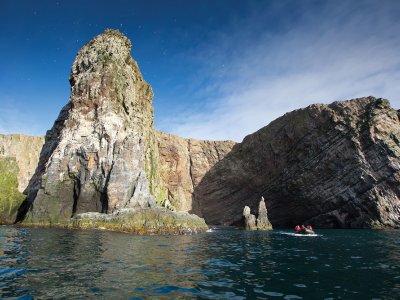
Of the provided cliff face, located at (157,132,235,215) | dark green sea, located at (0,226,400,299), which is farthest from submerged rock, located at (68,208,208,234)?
cliff face, located at (157,132,235,215)

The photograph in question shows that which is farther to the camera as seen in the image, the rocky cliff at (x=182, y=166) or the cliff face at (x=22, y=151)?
the cliff face at (x=22, y=151)

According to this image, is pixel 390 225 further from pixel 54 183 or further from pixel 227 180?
pixel 54 183

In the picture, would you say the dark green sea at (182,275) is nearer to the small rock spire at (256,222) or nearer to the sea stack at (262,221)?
the small rock spire at (256,222)

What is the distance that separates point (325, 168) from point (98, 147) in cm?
4628

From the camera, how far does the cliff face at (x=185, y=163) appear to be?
95000mm

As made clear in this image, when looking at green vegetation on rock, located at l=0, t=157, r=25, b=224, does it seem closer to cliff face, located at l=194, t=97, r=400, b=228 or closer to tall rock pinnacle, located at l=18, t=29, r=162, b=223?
tall rock pinnacle, located at l=18, t=29, r=162, b=223

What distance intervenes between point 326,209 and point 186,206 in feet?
132

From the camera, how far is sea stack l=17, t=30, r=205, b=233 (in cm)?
4347

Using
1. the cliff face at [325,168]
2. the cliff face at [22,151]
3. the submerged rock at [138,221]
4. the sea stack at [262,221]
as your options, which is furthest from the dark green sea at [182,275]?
the cliff face at [22,151]

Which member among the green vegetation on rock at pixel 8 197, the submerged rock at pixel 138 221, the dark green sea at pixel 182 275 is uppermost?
the green vegetation on rock at pixel 8 197

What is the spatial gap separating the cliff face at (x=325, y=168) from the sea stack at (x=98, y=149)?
1289 inches

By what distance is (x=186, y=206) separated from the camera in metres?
94.1

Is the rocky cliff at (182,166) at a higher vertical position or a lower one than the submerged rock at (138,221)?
higher

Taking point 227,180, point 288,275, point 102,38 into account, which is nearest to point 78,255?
point 288,275
